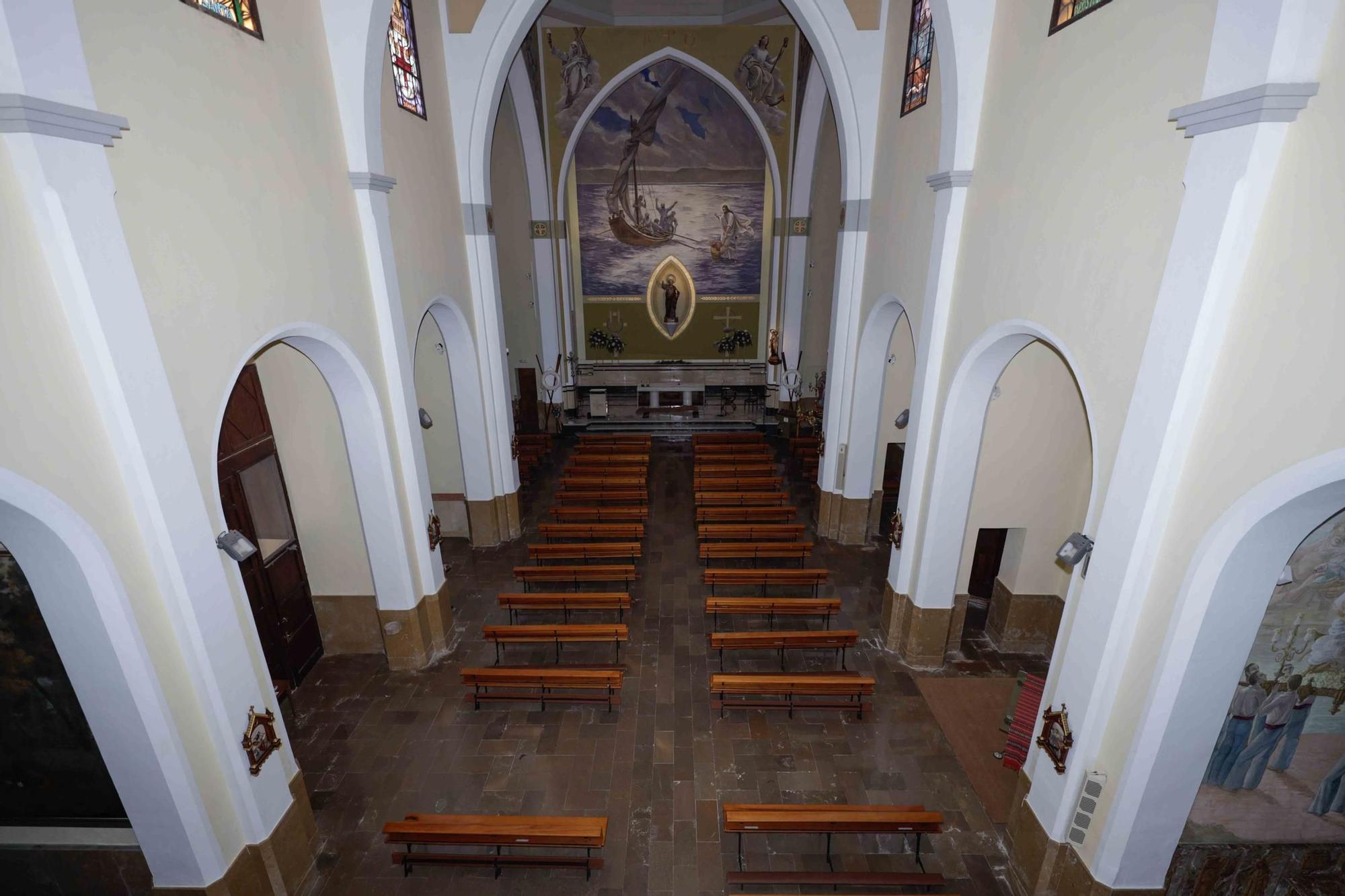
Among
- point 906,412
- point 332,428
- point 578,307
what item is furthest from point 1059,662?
point 578,307

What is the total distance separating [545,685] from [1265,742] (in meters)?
7.29

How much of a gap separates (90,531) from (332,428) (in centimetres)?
404

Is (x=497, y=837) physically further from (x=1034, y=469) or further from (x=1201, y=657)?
(x=1034, y=469)

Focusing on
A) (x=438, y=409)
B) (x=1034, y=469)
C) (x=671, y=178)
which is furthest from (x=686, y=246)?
(x=1034, y=469)

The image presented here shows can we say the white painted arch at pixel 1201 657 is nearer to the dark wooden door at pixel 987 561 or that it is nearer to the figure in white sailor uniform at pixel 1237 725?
the figure in white sailor uniform at pixel 1237 725

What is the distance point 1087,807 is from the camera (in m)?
5.20

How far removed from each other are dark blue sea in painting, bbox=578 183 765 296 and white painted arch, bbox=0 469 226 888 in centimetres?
1908

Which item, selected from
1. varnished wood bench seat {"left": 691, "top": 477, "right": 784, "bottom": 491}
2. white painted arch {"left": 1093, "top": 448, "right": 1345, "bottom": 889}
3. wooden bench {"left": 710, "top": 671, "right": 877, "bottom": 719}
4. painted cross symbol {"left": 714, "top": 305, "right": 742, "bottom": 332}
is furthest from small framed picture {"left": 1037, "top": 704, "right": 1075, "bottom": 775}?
painted cross symbol {"left": 714, "top": 305, "right": 742, "bottom": 332}

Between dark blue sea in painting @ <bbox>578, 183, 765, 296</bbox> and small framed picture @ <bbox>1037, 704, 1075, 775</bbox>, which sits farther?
dark blue sea in painting @ <bbox>578, 183, 765, 296</bbox>

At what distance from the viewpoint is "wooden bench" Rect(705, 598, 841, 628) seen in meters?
9.47

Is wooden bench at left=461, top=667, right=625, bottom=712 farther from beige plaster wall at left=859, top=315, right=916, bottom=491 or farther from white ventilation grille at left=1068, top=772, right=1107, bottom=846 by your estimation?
beige plaster wall at left=859, top=315, right=916, bottom=491

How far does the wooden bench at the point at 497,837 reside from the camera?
233 inches

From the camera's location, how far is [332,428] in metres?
8.18

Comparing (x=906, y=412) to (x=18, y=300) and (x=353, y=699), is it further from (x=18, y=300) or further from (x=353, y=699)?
(x=18, y=300)
